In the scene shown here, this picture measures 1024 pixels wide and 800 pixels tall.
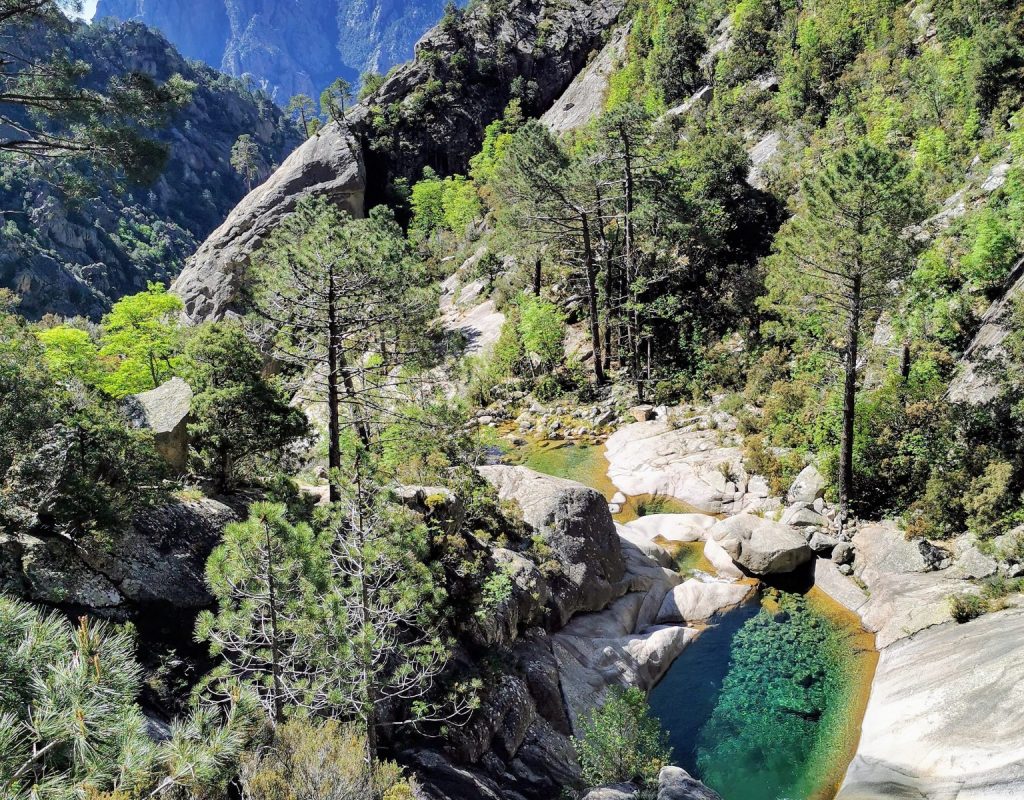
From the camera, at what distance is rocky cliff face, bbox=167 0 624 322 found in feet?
157

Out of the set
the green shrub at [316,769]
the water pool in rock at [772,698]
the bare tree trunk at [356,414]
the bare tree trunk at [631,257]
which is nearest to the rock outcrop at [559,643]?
the water pool in rock at [772,698]

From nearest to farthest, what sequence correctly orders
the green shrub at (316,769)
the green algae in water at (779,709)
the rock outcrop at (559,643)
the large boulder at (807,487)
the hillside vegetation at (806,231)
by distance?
A: the green shrub at (316,769) → the rock outcrop at (559,643) → the green algae in water at (779,709) → the hillside vegetation at (806,231) → the large boulder at (807,487)

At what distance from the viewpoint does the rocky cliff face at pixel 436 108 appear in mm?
47750

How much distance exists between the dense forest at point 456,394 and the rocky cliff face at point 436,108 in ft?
71.5

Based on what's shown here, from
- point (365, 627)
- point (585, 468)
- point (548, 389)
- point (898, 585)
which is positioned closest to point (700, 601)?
point (898, 585)

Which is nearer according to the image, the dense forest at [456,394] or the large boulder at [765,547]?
the dense forest at [456,394]

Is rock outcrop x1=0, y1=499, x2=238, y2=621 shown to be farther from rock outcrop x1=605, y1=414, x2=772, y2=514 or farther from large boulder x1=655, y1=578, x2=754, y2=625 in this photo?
rock outcrop x1=605, y1=414, x2=772, y2=514

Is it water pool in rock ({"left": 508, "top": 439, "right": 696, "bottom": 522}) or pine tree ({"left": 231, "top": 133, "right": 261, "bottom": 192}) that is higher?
pine tree ({"left": 231, "top": 133, "right": 261, "bottom": 192})

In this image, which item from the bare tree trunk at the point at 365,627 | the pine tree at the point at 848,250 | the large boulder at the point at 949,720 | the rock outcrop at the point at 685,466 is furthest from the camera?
the rock outcrop at the point at 685,466

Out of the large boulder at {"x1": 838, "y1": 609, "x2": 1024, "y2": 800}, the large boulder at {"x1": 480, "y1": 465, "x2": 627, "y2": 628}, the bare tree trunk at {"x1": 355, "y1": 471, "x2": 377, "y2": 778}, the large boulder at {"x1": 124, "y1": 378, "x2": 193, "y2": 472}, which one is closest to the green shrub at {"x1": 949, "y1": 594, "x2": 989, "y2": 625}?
the large boulder at {"x1": 838, "y1": 609, "x2": 1024, "y2": 800}

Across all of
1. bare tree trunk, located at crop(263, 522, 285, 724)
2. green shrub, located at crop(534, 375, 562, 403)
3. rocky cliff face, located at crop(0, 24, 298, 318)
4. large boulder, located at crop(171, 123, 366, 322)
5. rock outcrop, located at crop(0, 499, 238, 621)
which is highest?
rocky cliff face, located at crop(0, 24, 298, 318)

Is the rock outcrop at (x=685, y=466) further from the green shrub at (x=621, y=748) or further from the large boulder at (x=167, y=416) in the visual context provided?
the large boulder at (x=167, y=416)

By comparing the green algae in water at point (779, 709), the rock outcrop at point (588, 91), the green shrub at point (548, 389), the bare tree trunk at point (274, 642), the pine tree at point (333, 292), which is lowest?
the green algae in water at point (779, 709)

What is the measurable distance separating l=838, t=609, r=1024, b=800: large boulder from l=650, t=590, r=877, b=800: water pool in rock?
63cm
